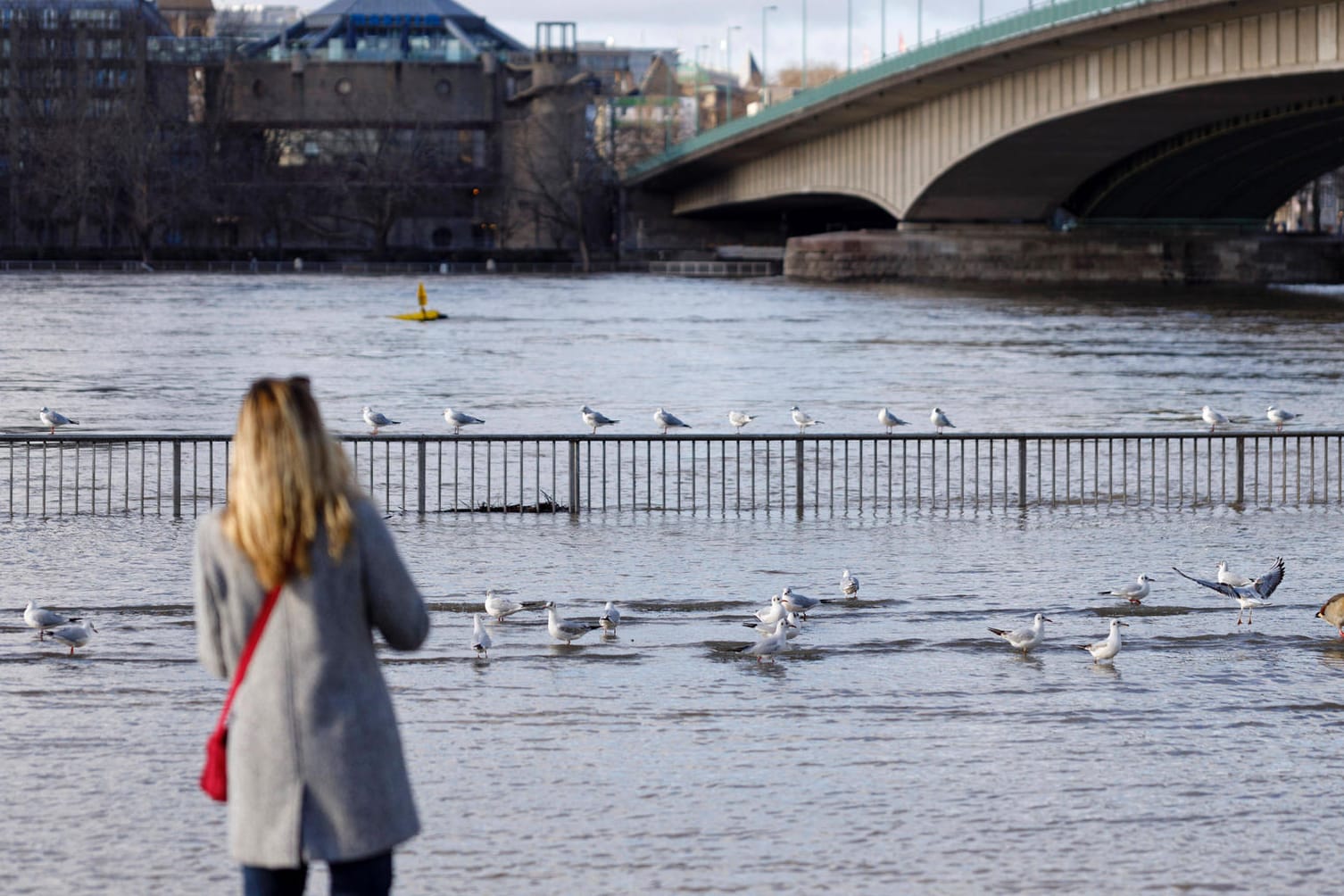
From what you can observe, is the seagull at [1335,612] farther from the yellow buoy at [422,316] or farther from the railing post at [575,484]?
the yellow buoy at [422,316]

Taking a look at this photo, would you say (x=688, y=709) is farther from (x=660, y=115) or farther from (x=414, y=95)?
(x=660, y=115)

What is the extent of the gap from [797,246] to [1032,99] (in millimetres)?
29917

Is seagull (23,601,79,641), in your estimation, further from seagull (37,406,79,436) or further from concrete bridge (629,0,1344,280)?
concrete bridge (629,0,1344,280)

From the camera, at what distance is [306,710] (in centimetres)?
442

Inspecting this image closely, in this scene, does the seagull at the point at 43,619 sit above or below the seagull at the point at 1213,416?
below

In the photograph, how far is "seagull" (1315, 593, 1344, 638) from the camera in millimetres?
10956

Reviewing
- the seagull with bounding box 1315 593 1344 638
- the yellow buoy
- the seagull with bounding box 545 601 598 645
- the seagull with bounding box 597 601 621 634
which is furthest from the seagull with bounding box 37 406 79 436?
the yellow buoy

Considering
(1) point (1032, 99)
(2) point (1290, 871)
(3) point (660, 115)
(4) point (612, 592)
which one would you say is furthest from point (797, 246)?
(3) point (660, 115)

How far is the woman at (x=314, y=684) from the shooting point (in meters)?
4.33

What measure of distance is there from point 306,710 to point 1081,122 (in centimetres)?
5727

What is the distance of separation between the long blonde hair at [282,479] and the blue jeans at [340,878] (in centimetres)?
64

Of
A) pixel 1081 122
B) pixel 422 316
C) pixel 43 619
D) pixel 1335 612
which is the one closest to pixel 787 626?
pixel 1335 612

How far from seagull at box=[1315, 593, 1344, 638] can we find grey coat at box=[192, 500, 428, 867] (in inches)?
300

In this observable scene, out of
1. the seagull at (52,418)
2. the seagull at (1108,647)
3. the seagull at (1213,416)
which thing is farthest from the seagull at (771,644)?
the seagull at (52,418)
